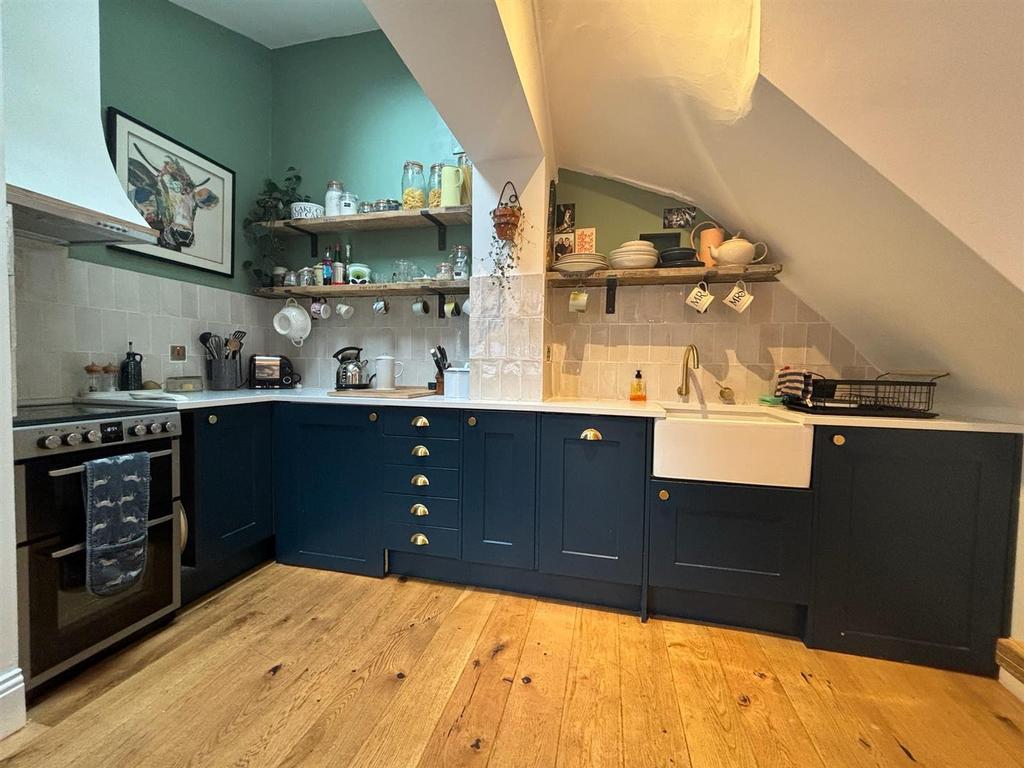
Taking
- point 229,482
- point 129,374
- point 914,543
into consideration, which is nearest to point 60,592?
point 229,482

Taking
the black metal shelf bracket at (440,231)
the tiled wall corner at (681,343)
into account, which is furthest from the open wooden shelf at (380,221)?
the tiled wall corner at (681,343)

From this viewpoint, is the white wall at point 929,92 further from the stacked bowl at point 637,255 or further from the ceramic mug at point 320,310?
the ceramic mug at point 320,310

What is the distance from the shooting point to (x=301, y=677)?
1377 millimetres

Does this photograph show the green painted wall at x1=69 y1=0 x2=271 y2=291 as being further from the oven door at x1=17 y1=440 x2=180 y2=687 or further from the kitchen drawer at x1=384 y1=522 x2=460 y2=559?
Result: the kitchen drawer at x1=384 y1=522 x2=460 y2=559

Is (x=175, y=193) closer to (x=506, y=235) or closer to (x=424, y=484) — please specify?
(x=506, y=235)

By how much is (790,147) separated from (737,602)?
67.7 inches

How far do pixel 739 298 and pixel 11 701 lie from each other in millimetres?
2942

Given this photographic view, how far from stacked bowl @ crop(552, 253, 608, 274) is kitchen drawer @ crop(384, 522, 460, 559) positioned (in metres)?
1.39

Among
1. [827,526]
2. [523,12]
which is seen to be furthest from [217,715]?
[523,12]

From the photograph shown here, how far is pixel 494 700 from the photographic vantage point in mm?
1297

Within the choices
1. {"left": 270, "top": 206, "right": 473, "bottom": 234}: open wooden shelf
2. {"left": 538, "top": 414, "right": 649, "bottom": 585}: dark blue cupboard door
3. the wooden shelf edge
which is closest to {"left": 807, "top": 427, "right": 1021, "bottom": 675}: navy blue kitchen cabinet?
{"left": 538, "top": 414, "right": 649, "bottom": 585}: dark blue cupboard door

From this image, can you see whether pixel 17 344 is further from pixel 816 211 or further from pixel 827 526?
pixel 827 526

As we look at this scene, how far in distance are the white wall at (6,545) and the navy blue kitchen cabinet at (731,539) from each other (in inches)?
82.2

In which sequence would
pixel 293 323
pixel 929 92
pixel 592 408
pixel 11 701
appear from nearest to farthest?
pixel 929 92, pixel 11 701, pixel 592 408, pixel 293 323
